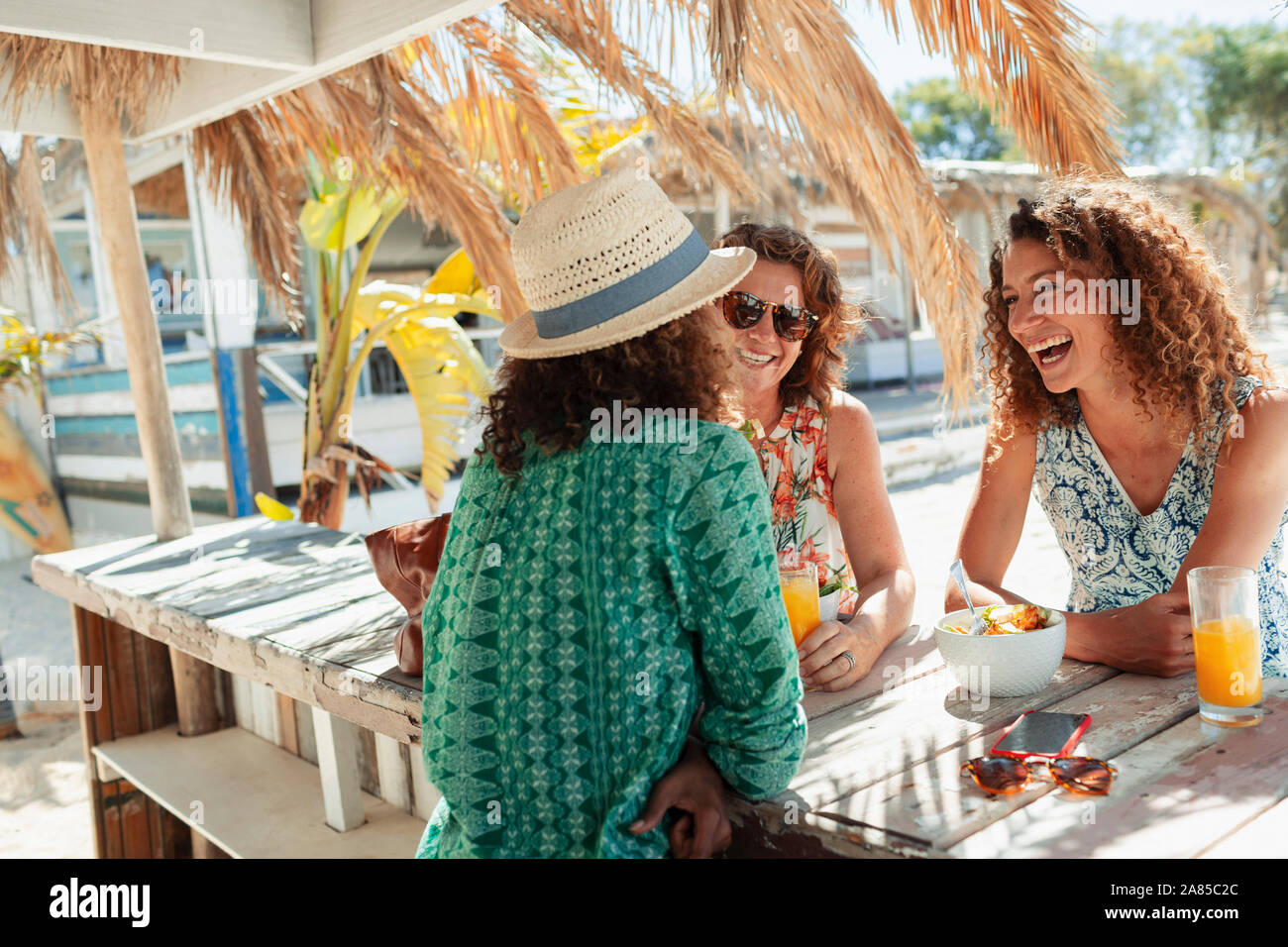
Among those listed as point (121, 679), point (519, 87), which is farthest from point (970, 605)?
point (121, 679)

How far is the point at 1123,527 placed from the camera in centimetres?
217

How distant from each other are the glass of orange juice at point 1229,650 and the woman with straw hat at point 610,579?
61 cm

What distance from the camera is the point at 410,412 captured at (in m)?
9.76

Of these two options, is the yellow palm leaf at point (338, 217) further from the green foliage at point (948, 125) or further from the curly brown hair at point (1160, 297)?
the green foliage at point (948, 125)

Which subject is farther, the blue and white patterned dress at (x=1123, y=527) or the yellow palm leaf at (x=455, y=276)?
the yellow palm leaf at (x=455, y=276)

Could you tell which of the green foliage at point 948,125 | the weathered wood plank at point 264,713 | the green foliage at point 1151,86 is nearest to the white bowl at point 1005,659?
the weathered wood plank at point 264,713

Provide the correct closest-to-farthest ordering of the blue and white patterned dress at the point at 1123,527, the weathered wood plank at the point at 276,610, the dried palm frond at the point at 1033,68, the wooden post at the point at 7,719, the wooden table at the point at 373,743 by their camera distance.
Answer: the wooden table at the point at 373,743
the blue and white patterned dress at the point at 1123,527
the weathered wood plank at the point at 276,610
the dried palm frond at the point at 1033,68
the wooden post at the point at 7,719

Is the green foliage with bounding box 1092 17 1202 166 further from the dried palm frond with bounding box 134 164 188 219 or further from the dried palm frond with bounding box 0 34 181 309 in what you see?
the dried palm frond with bounding box 0 34 181 309

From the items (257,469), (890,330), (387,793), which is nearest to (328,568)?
(387,793)

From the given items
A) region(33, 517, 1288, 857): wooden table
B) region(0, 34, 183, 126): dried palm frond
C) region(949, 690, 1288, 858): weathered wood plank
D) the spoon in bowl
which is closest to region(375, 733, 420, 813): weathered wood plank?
region(33, 517, 1288, 857): wooden table

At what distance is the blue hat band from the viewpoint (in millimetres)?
1433

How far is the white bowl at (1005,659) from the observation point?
1.64 m

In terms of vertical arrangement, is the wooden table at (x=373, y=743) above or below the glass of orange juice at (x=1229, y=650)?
below
